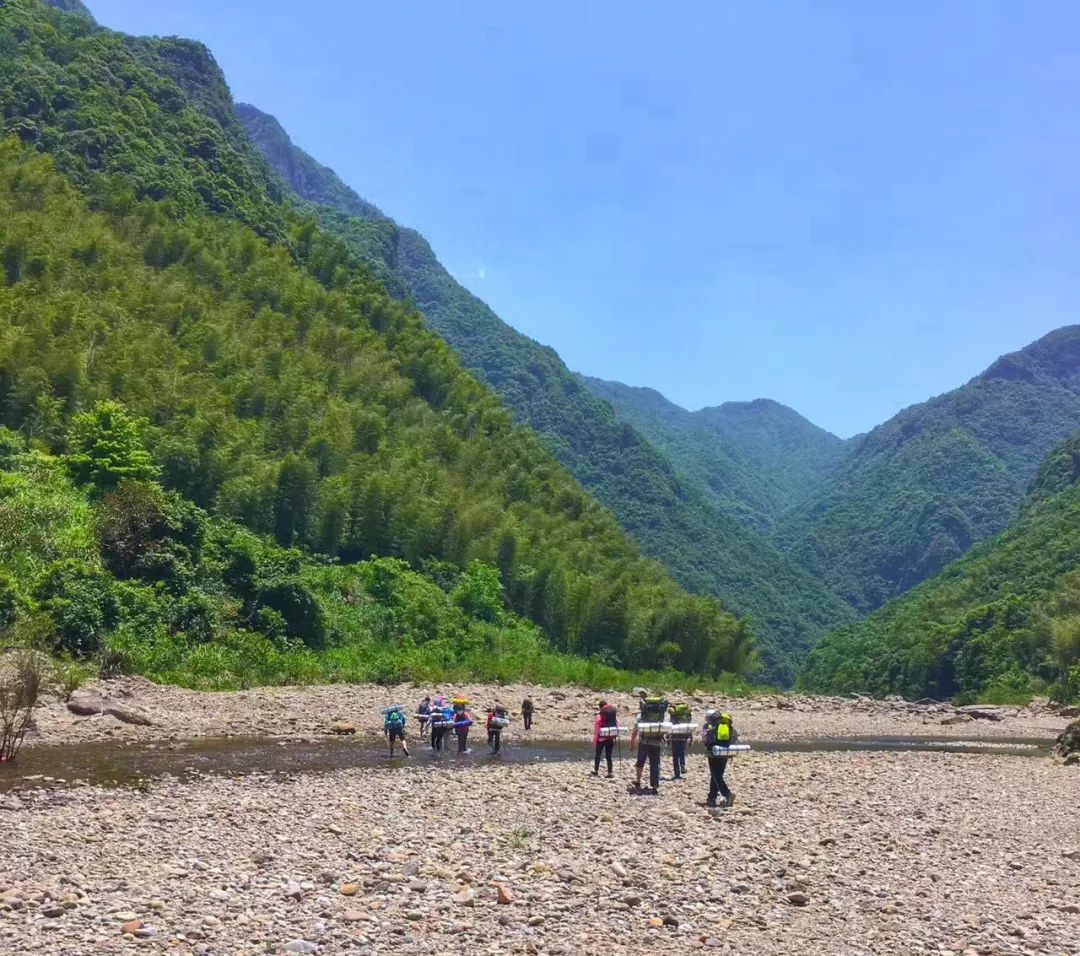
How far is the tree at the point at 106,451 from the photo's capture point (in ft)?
125

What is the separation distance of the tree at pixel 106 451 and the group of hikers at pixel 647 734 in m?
20.5

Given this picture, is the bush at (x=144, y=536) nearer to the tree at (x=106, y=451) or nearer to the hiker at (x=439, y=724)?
the tree at (x=106, y=451)

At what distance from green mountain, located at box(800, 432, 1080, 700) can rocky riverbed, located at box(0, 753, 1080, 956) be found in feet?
165

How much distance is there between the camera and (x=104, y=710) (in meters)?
22.2

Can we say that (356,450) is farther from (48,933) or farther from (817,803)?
(48,933)

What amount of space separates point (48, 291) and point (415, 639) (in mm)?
32554

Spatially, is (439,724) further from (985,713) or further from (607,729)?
(985,713)

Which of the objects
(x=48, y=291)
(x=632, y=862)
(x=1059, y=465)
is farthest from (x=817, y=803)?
(x=1059, y=465)

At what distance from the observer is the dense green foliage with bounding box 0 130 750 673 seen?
147 feet

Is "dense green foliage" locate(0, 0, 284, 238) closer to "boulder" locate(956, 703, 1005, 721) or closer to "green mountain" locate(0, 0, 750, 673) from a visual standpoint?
"green mountain" locate(0, 0, 750, 673)

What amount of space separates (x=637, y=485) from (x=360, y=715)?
110120 millimetres

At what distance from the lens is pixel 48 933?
8297 mm

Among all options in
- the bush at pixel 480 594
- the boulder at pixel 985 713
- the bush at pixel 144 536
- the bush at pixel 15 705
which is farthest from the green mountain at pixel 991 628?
the bush at pixel 15 705

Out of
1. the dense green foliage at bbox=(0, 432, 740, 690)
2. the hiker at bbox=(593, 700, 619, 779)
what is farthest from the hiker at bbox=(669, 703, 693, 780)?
the dense green foliage at bbox=(0, 432, 740, 690)
